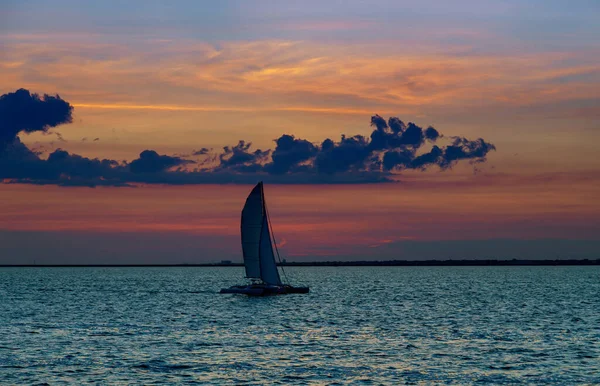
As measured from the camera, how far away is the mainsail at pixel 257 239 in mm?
112125

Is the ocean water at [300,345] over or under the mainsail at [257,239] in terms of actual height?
under

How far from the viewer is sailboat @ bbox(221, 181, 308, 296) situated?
368 ft

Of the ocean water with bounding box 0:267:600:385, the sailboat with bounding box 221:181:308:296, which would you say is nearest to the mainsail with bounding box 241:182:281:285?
the sailboat with bounding box 221:181:308:296

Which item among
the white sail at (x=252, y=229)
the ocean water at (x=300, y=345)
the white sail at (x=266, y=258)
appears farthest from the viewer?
the white sail at (x=266, y=258)

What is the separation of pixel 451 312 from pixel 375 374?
48.7 m

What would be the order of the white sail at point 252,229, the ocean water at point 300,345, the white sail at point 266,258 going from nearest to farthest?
the ocean water at point 300,345 → the white sail at point 252,229 → the white sail at point 266,258

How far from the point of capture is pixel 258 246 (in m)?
113

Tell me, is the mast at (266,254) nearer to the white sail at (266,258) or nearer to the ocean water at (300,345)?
the white sail at (266,258)

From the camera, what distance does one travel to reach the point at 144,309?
101188 millimetres

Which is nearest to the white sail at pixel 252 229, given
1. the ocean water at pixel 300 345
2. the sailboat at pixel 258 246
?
the sailboat at pixel 258 246

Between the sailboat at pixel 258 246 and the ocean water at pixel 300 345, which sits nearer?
the ocean water at pixel 300 345

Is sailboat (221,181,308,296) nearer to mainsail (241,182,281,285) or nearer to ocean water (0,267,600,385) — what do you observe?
mainsail (241,182,281,285)

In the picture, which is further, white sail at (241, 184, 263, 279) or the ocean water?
white sail at (241, 184, 263, 279)

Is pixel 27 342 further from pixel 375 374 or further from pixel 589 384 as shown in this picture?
pixel 589 384
